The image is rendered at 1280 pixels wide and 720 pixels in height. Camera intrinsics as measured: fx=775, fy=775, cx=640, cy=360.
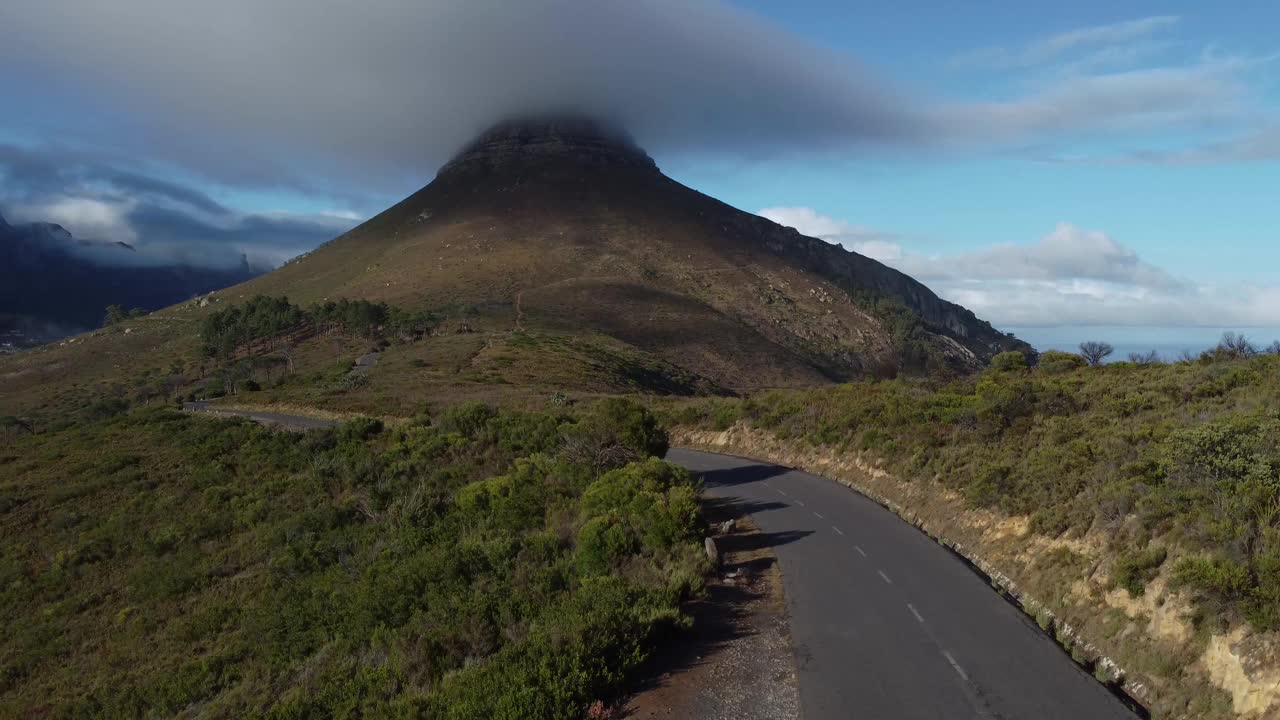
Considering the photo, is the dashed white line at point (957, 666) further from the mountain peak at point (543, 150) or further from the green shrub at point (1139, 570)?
the mountain peak at point (543, 150)

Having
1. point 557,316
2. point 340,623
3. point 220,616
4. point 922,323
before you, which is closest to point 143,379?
point 557,316

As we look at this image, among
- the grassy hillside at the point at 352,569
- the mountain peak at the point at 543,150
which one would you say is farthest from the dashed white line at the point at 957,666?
the mountain peak at the point at 543,150

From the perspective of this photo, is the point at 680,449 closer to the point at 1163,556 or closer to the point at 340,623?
the point at 340,623

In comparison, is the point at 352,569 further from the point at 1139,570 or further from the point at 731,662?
the point at 1139,570

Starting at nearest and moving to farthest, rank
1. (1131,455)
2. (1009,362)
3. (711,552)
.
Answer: (711,552) → (1131,455) → (1009,362)

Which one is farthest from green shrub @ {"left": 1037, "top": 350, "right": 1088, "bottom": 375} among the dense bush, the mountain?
the dense bush

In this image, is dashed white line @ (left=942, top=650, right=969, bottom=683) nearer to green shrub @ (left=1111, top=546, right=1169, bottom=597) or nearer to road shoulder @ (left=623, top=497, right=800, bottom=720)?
road shoulder @ (left=623, top=497, right=800, bottom=720)

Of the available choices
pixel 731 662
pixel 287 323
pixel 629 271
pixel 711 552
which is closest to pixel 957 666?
pixel 731 662
